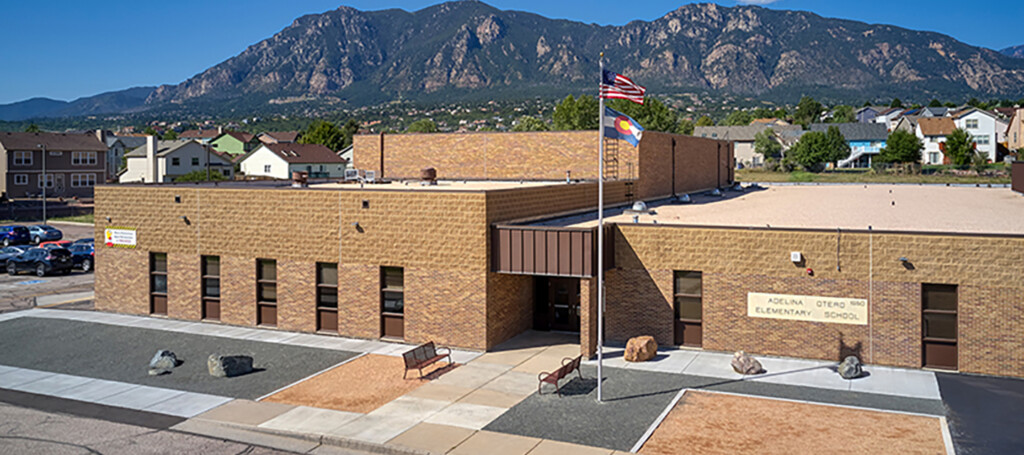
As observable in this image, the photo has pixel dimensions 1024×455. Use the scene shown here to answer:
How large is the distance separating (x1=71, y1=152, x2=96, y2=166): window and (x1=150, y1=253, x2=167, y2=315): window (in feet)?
290

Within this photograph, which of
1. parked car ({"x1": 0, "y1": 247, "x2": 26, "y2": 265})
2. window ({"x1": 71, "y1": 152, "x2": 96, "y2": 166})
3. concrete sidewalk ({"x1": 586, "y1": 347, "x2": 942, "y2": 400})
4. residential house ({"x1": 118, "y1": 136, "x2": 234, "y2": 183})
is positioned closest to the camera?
concrete sidewalk ({"x1": 586, "y1": 347, "x2": 942, "y2": 400})

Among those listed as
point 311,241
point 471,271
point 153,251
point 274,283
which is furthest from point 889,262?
point 153,251

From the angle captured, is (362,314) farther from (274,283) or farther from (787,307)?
(787,307)

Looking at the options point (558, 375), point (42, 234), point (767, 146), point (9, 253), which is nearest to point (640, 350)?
point (558, 375)

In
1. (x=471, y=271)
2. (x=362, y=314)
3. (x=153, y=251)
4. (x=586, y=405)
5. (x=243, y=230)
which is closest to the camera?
(x=586, y=405)

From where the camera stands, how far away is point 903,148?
4247 inches

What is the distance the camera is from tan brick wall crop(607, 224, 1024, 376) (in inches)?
842

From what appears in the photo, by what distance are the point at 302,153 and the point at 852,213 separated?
8086 centimetres

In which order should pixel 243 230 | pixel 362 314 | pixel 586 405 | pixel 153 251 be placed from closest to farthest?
pixel 586 405 < pixel 362 314 < pixel 243 230 < pixel 153 251

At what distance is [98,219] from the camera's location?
31578 mm

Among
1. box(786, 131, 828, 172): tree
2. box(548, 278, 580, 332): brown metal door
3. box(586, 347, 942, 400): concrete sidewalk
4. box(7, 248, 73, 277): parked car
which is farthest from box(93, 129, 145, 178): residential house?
box(586, 347, 942, 400): concrete sidewalk

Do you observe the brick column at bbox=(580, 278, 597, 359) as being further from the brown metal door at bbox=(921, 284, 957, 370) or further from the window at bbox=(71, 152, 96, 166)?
the window at bbox=(71, 152, 96, 166)

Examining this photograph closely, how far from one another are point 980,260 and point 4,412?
84.7 ft

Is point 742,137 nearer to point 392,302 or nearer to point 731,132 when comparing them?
point 731,132
